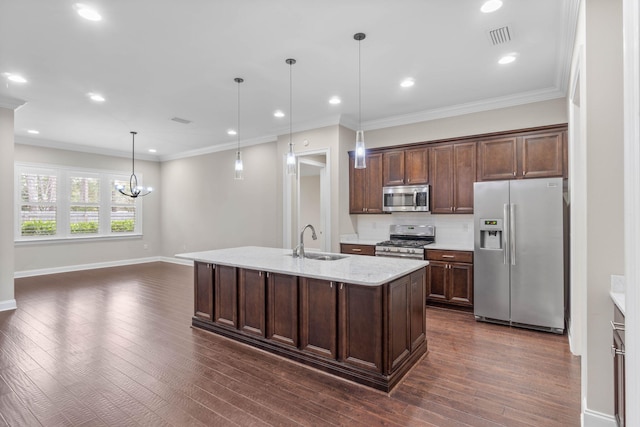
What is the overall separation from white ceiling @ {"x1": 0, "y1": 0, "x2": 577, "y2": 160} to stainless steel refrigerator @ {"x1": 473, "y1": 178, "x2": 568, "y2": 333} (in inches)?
54.5

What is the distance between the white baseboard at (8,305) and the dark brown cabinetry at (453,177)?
6.27 m

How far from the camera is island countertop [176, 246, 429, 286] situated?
259 cm

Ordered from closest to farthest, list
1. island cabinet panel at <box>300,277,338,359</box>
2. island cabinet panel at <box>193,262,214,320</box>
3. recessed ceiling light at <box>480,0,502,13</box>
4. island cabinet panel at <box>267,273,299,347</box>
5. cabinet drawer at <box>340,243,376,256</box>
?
recessed ceiling light at <box>480,0,502,13</box> < island cabinet panel at <box>300,277,338,359</box> < island cabinet panel at <box>267,273,299,347</box> < island cabinet panel at <box>193,262,214,320</box> < cabinet drawer at <box>340,243,376,256</box>

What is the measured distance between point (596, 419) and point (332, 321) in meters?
1.81

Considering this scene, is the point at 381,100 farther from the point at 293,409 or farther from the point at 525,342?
the point at 293,409

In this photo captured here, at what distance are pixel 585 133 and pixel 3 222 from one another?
21.7 ft

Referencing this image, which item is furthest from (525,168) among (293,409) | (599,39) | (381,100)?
(293,409)

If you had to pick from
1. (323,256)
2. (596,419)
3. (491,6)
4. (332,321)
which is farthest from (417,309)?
(491,6)

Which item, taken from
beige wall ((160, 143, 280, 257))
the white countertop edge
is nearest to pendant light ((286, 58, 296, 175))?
beige wall ((160, 143, 280, 257))

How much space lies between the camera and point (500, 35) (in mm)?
2990

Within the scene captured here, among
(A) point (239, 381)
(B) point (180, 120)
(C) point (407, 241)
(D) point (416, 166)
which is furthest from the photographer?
(B) point (180, 120)

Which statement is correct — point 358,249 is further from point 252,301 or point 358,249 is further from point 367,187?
point 252,301

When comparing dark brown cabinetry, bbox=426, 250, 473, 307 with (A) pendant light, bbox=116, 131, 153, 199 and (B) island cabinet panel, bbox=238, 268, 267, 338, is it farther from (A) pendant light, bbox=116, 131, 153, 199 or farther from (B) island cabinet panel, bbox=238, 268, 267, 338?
(A) pendant light, bbox=116, 131, 153, 199

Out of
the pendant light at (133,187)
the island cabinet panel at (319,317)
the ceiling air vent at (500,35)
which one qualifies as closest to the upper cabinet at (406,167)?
the ceiling air vent at (500,35)
